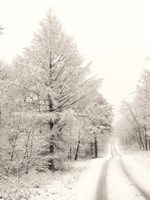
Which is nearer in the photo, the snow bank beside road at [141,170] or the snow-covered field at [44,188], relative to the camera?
the snow-covered field at [44,188]

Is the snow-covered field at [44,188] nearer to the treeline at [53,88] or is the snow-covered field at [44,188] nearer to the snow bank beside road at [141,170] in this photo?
the treeline at [53,88]

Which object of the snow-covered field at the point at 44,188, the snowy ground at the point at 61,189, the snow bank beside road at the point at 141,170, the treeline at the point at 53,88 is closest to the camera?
the snowy ground at the point at 61,189

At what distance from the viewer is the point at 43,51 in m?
18.0

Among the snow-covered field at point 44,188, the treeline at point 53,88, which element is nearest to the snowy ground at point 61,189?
the snow-covered field at point 44,188

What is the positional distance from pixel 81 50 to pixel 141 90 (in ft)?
37.2

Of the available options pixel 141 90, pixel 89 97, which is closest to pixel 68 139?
pixel 89 97

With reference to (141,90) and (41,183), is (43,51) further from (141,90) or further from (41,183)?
(141,90)

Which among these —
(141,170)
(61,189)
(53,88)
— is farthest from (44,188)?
(141,170)

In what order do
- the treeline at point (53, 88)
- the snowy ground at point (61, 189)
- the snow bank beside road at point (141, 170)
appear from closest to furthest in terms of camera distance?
the snowy ground at point (61, 189)
the snow bank beside road at point (141, 170)
the treeline at point (53, 88)

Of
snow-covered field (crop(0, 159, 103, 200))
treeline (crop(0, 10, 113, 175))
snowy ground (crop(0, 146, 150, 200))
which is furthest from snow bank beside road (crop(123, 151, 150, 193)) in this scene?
treeline (crop(0, 10, 113, 175))

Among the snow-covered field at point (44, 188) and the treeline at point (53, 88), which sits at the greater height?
the treeline at point (53, 88)

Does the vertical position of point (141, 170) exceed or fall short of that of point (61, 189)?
it exceeds it

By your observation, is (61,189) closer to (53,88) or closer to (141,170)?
(53,88)

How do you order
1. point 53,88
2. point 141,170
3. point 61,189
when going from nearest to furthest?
point 61,189 < point 53,88 < point 141,170
